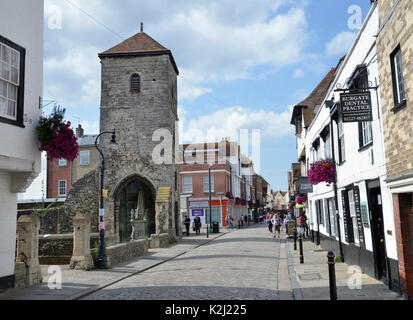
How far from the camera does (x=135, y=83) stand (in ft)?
97.1

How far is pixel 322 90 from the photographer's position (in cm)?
2848

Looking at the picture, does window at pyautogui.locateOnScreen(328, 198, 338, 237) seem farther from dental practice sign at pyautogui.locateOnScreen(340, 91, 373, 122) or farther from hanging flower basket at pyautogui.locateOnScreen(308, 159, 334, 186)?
dental practice sign at pyautogui.locateOnScreen(340, 91, 373, 122)

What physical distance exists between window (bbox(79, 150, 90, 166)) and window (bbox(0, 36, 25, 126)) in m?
41.1

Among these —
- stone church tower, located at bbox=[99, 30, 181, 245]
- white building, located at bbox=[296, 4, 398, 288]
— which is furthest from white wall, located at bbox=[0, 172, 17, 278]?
stone church tower, located at bbox=[99, 30, 181, 245]

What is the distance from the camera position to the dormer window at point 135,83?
29500mm

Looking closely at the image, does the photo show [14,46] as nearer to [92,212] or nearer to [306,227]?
[92,212]

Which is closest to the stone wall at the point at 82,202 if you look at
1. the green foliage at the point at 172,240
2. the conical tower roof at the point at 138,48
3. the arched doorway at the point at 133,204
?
the arched doorway at the point at 133,204

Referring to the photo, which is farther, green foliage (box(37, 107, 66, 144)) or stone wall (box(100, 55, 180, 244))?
stone wall (box(100, 55, 180, 244))

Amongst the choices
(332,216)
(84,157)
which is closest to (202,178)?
(84,157)

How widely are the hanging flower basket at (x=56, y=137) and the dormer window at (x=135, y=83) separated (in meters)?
19.8

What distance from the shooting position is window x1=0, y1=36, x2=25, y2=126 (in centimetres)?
925

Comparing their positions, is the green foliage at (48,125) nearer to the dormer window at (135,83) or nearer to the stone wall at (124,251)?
the stone wall at (124,251)
